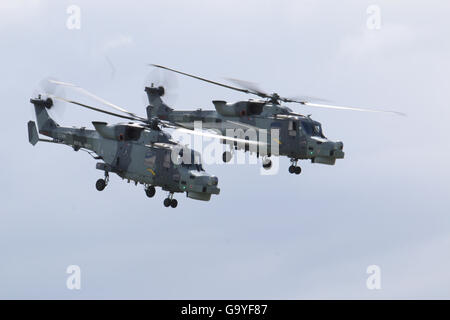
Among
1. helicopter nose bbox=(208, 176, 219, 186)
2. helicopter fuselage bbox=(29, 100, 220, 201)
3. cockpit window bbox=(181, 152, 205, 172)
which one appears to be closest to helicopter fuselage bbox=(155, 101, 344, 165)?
cockpit window bbox=(181, 152, 205, 172)

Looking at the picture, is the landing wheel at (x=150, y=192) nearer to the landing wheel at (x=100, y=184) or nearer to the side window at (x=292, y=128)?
the landing wheel at (x=100, y=184)

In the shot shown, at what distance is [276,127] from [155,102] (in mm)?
12292

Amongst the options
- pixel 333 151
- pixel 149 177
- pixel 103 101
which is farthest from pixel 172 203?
pixel 333 151

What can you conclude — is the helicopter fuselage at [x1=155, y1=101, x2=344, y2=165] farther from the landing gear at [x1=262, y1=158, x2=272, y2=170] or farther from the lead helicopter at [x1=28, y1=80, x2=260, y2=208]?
the lead helicopter at [x1=28, y1=80, x2=260, y2=208]

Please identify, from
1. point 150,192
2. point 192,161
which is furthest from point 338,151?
point 150,192

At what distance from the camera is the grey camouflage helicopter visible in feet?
231

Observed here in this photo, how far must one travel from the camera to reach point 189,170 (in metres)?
64.7

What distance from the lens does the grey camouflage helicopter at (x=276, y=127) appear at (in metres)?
70.5

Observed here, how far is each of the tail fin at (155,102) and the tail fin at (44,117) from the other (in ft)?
28.4

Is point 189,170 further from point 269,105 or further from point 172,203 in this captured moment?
point 269,105

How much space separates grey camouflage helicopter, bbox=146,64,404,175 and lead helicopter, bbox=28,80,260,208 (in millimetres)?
5762

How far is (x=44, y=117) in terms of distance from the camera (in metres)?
73.4

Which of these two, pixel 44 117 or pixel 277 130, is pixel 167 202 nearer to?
pixel 277 130

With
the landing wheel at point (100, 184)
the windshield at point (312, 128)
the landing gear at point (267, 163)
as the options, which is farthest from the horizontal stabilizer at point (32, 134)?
the windshield at point (312, 128)
